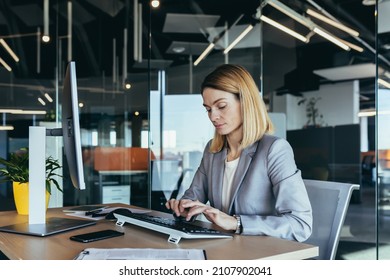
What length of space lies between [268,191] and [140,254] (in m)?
0.58

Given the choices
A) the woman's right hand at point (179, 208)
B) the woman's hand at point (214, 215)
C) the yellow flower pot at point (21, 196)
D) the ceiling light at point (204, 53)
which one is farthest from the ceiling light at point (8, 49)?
the woman's hand at point (214, 215)

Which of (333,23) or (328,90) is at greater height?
(333,23)

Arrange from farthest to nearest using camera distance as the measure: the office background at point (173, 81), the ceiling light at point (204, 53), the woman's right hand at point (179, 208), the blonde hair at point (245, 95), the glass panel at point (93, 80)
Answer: the ceiling light at point (204, 53), the glass panel at point (93, 80), the office background at point (173, 81), the blonde hair at point (245, 95), the woman's right hand at point (179, 208)

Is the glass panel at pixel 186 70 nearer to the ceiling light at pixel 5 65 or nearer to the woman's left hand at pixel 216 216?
the ceiling light at pixel 5 65

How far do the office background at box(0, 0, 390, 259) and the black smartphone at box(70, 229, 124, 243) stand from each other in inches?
107

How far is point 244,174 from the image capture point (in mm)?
1479

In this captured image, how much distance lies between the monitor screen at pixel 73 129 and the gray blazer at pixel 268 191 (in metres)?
0.51

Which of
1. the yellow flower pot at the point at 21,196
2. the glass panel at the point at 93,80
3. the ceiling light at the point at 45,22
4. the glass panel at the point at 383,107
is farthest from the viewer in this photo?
the ceiling light at the point at 45,22

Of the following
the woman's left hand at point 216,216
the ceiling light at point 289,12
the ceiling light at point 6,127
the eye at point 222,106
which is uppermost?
the ceiling light at point 289,12

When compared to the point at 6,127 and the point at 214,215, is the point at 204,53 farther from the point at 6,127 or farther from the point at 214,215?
the point at 214,215

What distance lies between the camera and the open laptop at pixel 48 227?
4.28ft

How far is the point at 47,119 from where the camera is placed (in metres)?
4.09

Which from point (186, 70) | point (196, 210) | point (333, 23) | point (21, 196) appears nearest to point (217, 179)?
point (196, 210)

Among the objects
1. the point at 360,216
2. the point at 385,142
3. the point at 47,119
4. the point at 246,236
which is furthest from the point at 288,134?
the point at 246,236
